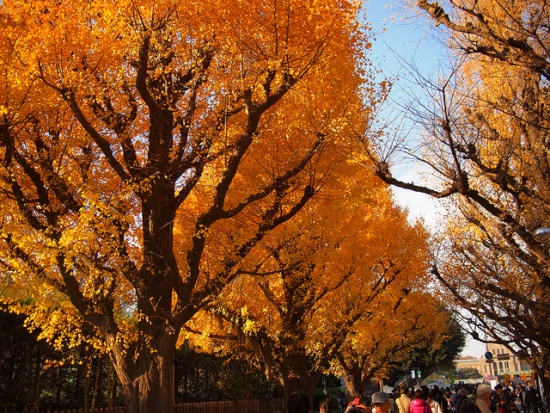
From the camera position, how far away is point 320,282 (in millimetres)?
15141

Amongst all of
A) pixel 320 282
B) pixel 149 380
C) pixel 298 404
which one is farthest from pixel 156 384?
pixel 320 282

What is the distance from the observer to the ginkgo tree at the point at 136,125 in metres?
7.71

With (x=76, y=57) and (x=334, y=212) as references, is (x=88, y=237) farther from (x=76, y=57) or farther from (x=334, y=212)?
(x=334, y=212)

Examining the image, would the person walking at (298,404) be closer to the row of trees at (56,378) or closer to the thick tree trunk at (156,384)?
the thick tree trunk at (156,384)

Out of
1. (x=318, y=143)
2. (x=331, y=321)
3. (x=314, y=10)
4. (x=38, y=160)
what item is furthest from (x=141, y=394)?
(x=331, y=321)

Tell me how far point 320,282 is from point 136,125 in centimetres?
727

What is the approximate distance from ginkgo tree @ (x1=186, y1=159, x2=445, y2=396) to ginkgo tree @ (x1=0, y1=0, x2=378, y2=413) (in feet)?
5.03

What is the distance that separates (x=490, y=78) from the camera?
970 cm

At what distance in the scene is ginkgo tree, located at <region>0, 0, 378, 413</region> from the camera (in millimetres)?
7711

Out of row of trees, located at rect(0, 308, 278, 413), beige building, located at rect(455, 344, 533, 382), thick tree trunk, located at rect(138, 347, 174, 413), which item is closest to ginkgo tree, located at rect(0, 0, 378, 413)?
thick tree trunk, located at rect(138, 347, 174, 413)

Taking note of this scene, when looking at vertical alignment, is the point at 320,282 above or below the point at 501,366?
above

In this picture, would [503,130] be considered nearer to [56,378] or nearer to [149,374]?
[149,374]

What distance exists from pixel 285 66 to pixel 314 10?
95cm

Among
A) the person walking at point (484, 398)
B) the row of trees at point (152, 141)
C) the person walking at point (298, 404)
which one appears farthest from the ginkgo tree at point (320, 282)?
the person walking at point (298, 404)
